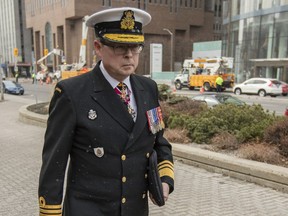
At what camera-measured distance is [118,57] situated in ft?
6.45

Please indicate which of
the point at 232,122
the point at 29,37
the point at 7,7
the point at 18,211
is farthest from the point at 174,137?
the point at 7,7

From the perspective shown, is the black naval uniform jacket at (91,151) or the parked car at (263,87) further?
the parked car at (263,87)

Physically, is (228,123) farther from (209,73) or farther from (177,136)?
(209,73)

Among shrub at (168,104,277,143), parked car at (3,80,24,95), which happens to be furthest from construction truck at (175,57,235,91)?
shrub at (168,104,277,143)

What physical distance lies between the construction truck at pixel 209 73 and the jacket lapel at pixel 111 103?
29.7m

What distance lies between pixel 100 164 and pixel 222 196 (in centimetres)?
329

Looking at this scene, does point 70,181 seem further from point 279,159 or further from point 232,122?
point 232,122

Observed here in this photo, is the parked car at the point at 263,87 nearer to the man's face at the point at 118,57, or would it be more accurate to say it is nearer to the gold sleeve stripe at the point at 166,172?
the gold sleeve stripe at the point at 166,172

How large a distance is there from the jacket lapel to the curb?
3718 mm

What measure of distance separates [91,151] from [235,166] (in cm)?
405

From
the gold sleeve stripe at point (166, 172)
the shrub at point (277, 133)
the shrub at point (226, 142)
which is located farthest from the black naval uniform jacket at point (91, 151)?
the shrub at point (226, 142)

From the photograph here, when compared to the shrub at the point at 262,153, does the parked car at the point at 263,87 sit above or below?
below

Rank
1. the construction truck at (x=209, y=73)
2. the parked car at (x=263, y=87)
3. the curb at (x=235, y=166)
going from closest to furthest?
1. the curb at (x=235, y=166)
2. the parked car at (x=263, y=87)
3. the construction truck at (x=209, y=73)

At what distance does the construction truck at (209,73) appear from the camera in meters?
31.5
